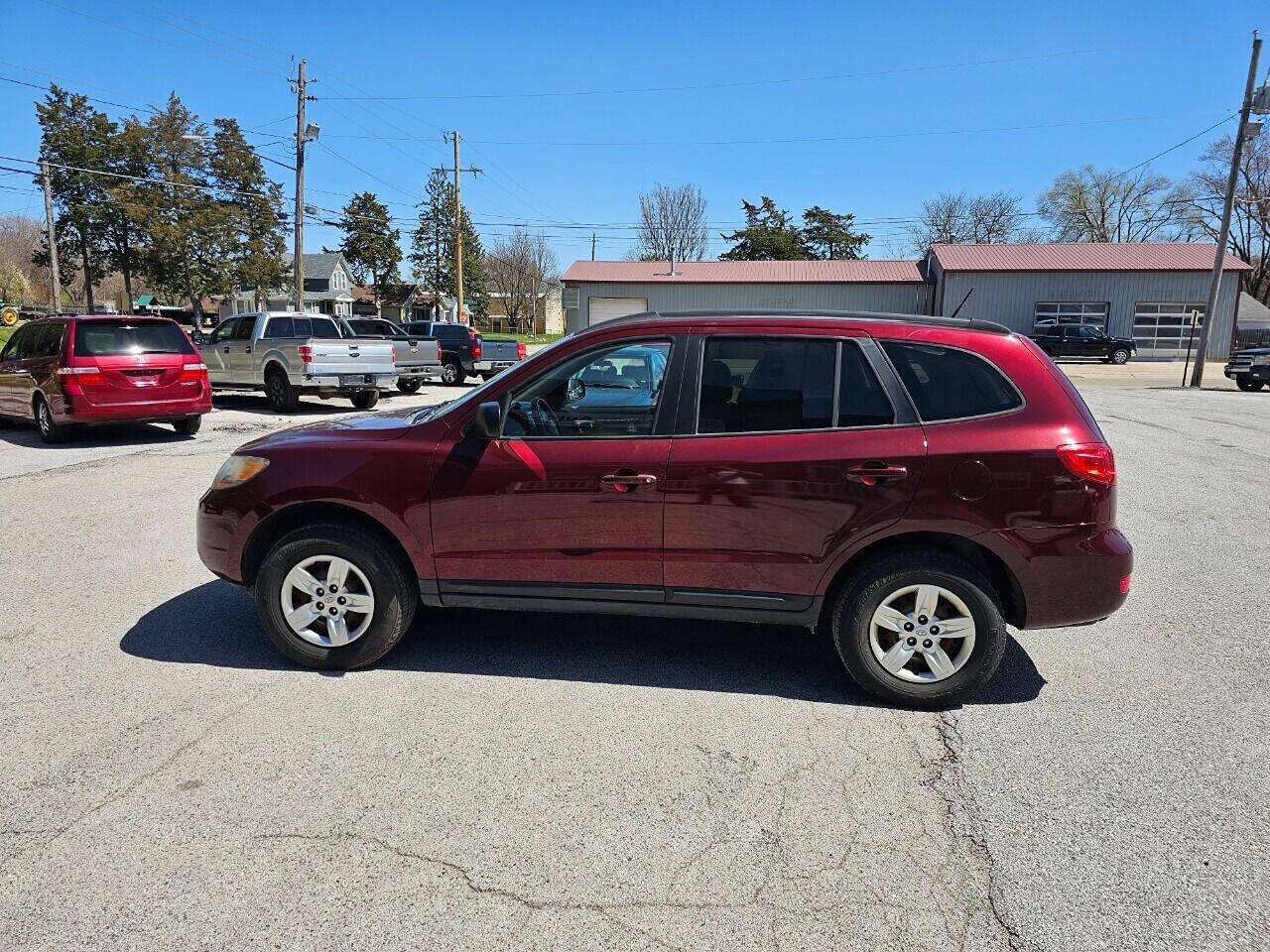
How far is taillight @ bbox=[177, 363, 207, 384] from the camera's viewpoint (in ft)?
39.0

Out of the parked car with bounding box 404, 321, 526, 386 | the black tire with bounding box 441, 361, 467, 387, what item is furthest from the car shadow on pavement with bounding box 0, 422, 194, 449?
the parked car with bounding box 404, 321, 526, 386

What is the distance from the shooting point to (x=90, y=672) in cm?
414

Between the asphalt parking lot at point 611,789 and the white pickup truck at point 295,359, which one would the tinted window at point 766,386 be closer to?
the asphalt parking lot at point 611,789

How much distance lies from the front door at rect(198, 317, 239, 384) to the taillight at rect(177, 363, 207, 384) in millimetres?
5923

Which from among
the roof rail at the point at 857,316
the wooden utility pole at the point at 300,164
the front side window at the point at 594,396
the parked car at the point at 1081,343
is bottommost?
the front side window at the point at 594,396

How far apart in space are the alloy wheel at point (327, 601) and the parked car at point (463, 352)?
64.0 ft

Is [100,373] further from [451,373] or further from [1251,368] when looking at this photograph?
[1251,368]

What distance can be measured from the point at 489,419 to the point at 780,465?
1345 millimetres

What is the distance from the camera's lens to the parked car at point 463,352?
23500mm

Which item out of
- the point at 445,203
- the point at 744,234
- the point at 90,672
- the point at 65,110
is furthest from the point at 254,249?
the point at 90,672

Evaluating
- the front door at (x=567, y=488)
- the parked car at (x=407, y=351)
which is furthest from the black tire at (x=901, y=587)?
the parked car at (x=407, y=351)

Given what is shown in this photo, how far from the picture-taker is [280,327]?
17250 mm

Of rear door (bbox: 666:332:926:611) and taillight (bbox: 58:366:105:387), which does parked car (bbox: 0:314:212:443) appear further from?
rear door (bbox: 666:332:926:611)

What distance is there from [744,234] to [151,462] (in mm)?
62827
